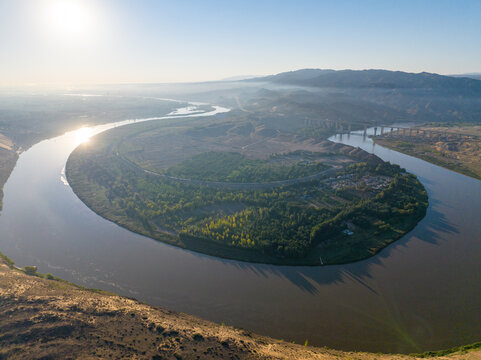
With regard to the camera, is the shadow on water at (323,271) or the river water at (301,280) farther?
the shadow on water at (323,271)

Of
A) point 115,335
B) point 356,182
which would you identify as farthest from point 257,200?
point 115,335

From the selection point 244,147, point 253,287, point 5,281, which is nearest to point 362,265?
point 253,287

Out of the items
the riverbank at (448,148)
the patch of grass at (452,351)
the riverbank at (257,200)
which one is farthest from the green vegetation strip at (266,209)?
the riverbank at (448,148)

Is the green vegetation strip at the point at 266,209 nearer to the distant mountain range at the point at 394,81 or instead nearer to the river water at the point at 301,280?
the river water at the point at 301,280

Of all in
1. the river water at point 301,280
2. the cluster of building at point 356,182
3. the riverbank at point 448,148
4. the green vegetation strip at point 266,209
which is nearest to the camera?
the river water at point 301,280

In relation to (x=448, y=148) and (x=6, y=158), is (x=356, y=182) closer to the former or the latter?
(x=448, y=148)

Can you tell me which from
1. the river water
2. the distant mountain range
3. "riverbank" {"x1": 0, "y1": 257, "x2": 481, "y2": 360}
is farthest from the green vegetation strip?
the distant mountain range
